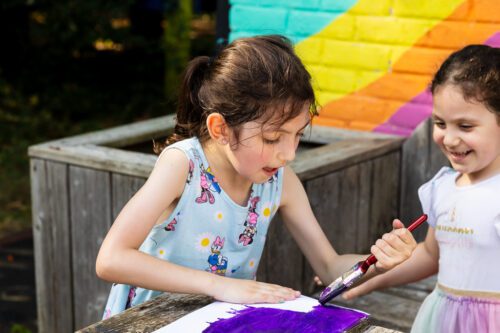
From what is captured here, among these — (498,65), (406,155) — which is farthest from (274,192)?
(406,155)

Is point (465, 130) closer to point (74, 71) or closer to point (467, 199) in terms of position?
point (467, 199)

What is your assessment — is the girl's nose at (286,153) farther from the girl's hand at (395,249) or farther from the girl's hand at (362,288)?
the girl's hand at (362,288)

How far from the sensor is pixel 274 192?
238 cm

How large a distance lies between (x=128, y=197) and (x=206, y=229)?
3.35 feet

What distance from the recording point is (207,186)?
2275 millimetres

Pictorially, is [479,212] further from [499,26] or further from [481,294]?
[499,26]

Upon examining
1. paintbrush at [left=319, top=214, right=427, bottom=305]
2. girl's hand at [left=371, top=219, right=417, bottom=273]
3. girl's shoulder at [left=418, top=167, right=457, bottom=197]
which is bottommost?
paintbrush at [left=319, top=214, right=427, bottom=305]

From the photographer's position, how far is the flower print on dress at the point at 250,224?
2346mm

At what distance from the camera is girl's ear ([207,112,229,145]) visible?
216cm

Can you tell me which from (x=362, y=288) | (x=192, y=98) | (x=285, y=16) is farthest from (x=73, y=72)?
(x=362, y=288)

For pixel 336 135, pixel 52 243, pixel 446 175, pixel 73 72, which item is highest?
pixel 446 175

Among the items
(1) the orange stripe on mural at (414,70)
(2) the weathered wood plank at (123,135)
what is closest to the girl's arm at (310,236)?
(2) the weathered wood plank at (123,135)

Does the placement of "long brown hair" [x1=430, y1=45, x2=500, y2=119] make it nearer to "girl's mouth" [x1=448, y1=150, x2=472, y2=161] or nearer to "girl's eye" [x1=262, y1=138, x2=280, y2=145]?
"girl's mouth" [x1=448, y1=150, x2=472, y2=161]

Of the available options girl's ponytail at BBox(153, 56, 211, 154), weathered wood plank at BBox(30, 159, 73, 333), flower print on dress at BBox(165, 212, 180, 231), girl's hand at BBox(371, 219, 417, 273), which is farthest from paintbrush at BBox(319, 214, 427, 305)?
weathered wood plank at BBox(30, 159, 73, 333)
